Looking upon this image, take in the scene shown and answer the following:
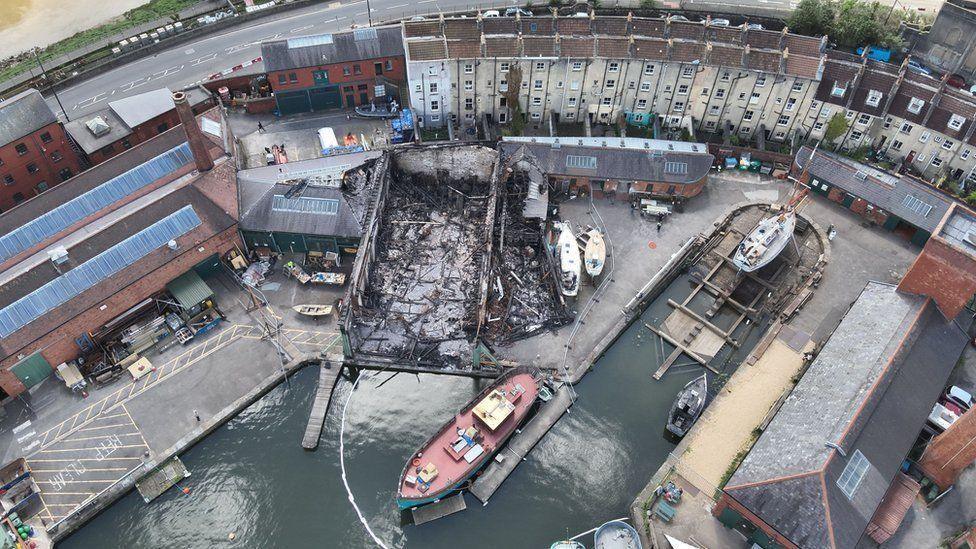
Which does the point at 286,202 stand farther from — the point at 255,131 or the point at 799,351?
the point at 799,351

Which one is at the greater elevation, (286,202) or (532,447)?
(286,202)

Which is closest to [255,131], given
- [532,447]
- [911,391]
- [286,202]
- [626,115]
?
[286,202]

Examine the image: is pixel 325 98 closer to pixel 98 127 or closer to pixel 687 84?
pixel 98 127

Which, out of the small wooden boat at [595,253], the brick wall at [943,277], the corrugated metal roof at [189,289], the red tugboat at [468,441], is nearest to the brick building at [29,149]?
the corrugated metal roof at [189,289]

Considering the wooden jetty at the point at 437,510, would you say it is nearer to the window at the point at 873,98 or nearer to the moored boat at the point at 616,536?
the moored boat at the point at 616,536

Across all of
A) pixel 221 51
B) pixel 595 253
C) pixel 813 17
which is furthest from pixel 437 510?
pixel 813 17

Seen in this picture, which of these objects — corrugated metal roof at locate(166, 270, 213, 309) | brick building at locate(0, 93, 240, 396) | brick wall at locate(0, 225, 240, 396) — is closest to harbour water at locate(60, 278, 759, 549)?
corrugated metal roof at locate(166, 270, 213, 309)
